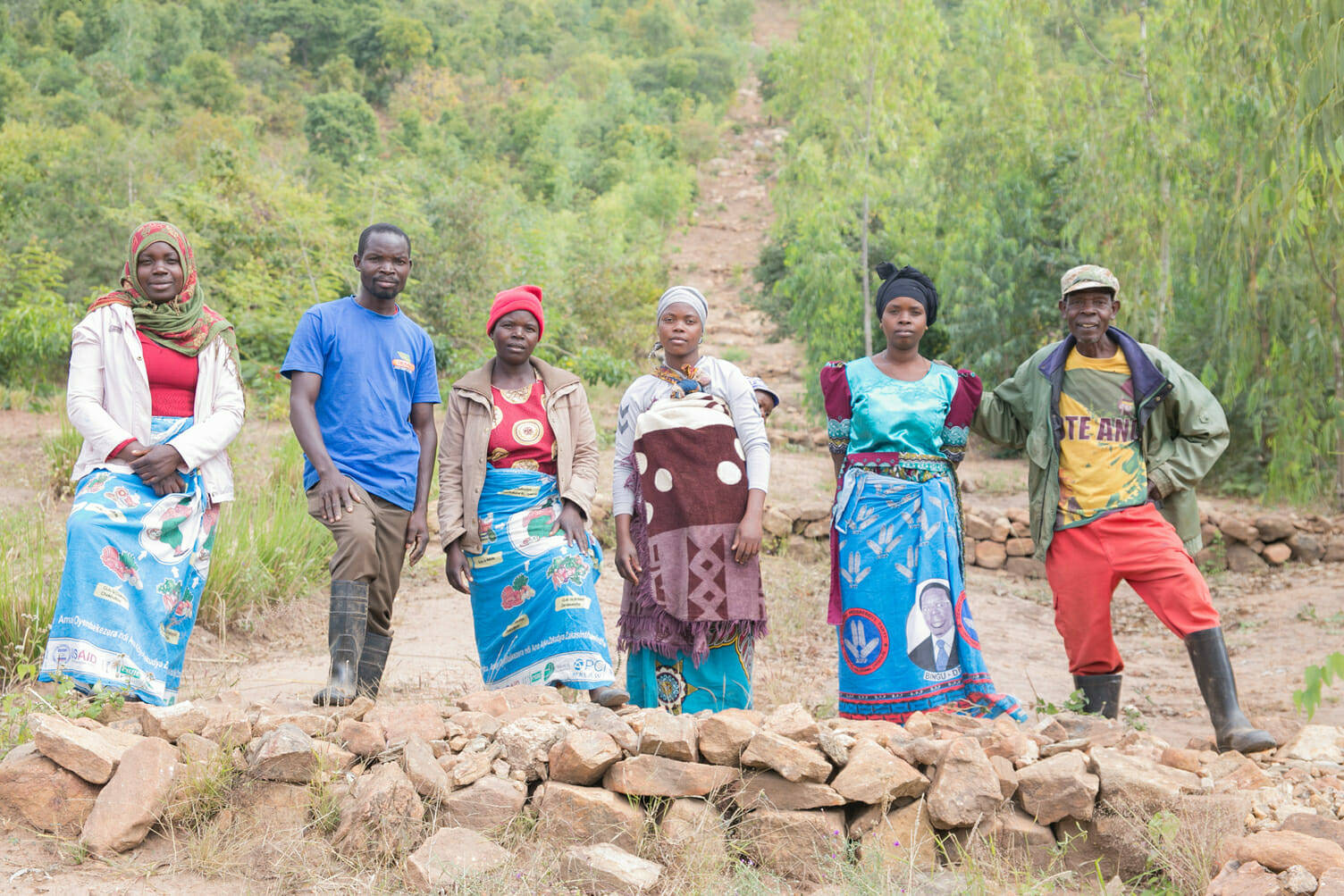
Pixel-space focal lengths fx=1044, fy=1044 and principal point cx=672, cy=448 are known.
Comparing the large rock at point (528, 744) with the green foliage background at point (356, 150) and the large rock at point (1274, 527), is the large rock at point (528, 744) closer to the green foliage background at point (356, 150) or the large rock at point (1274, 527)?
the large rock at point (1274, 527)

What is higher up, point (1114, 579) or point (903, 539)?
point (903, 539)

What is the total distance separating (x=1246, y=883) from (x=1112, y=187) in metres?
9.21

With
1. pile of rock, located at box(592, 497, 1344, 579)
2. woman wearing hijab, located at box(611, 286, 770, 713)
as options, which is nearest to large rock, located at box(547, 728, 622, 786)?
woman wearing hijab, located at box(611, 286, 770, 713)

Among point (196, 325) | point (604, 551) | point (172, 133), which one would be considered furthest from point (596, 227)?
point (196, 325)

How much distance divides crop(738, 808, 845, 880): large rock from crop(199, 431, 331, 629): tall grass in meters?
3.13

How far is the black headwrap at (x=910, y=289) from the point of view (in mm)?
3775

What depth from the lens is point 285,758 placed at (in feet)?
9.53

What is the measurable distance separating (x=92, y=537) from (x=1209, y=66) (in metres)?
7.98

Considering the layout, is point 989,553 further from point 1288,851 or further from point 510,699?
point 1288,851

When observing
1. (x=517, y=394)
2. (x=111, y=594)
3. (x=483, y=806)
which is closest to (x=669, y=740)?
(x=483, y=806)

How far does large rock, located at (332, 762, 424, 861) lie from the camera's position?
2.77 meters

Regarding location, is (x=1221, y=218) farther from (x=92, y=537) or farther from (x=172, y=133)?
(x=172, y=133)

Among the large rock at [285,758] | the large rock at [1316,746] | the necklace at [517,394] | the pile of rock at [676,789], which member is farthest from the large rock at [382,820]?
the large rock at [1316,746]

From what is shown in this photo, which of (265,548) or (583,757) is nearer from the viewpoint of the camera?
(583,757)
